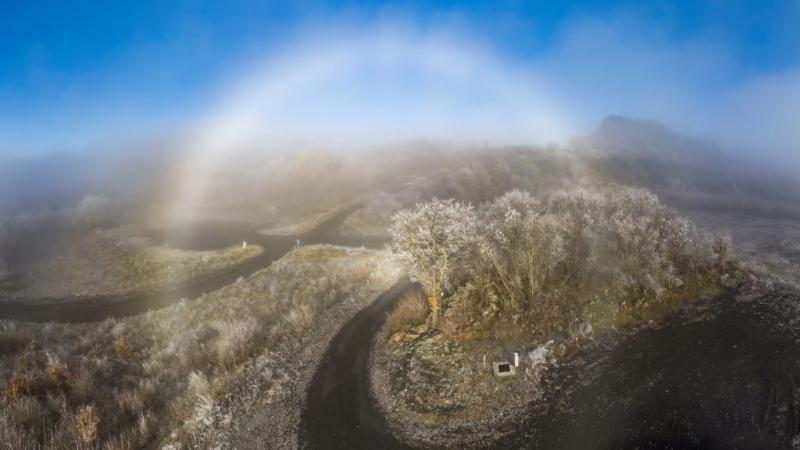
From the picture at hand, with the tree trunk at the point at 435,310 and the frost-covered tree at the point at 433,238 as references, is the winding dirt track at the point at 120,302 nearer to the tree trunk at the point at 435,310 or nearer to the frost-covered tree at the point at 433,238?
the frost-covered tree at the point at 433,238

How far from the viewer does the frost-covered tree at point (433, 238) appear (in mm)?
22406

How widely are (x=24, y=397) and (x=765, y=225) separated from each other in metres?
76.4

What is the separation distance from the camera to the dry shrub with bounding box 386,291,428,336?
23938mm

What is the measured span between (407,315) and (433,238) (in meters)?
5.38

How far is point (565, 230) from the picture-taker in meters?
26.5

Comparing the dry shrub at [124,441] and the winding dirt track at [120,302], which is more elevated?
the winding dirt track at [120,302]

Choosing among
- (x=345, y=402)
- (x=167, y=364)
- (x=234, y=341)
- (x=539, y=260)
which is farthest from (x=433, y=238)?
(x=167, y=364)

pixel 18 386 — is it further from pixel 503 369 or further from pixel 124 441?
pixel 503 369

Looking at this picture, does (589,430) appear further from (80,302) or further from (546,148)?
(546,148)

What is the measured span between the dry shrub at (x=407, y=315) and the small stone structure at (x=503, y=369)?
6.61m

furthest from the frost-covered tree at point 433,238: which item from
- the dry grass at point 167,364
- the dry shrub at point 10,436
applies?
the dry shrub at point 10,436

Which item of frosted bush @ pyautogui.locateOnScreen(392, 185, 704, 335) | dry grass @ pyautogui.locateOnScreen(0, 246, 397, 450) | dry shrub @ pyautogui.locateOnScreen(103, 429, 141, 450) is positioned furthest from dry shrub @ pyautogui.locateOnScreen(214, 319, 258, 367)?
frosted bush @ pyautogui.locateOnScreen(392, 185, 704, 335)

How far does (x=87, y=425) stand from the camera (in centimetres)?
1681

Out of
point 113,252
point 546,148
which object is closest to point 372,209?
point 113,252
